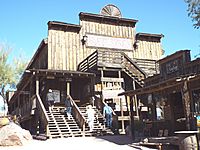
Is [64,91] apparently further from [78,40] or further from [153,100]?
[153,100]

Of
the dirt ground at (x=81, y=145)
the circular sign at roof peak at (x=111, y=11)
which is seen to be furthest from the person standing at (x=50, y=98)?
the circular sign at roof peak at (x=111, y=11)

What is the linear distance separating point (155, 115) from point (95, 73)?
6470mm

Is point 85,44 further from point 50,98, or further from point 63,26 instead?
point 50,98

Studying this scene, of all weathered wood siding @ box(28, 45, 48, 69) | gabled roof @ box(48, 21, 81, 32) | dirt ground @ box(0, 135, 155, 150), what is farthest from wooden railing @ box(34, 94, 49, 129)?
gabled roof @ box(48, 21, 81, 32)

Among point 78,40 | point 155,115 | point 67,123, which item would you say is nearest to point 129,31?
point 78,40

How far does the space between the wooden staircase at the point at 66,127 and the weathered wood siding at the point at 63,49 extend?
5.99m

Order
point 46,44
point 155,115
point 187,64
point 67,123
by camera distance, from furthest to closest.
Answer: point 46,44
point 155,115
point 67,123
point 187,64

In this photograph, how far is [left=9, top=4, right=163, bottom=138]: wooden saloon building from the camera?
18703 millimetres

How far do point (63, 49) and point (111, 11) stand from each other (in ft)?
22.8

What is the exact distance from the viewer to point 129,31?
2623 centimetres

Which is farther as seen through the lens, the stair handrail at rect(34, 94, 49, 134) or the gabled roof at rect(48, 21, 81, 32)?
the gabled roof at rect(48, 21, 81, 32)

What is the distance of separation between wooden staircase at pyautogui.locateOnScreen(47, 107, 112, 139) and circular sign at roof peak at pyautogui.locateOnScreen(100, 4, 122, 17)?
483 inches

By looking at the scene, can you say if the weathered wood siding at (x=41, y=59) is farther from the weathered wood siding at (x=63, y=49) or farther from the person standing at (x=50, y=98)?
the person standing at (x=50, y=98)

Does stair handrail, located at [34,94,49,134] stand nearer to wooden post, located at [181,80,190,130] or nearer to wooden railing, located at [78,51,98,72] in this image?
wooden railing, located at [78,51,98,72]
